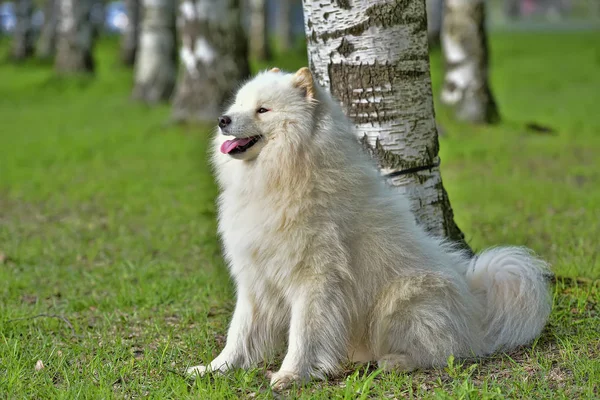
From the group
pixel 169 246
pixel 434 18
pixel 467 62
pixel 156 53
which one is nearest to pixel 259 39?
pixel 434 18

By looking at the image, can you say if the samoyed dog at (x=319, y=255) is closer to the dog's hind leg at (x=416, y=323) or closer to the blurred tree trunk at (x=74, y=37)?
the dog's hind leg at (x=416, y=323)

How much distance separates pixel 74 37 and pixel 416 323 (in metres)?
18.3

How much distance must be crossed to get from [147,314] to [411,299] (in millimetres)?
1947

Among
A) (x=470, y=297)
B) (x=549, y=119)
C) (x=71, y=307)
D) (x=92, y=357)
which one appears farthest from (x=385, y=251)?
(x=549, y=119)

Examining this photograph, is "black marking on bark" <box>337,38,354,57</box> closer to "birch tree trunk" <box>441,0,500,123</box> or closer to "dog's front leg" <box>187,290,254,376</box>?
"dog's front leg" <box>187,290,254,376</box>

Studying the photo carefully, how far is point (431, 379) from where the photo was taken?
12.6ft

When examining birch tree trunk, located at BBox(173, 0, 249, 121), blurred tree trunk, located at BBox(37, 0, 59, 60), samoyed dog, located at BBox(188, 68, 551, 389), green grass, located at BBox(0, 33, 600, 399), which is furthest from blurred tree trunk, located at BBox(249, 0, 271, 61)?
samoyed dog, located at BBox(188, 68, 551, 389)

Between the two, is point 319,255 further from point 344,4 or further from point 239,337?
point 344,4

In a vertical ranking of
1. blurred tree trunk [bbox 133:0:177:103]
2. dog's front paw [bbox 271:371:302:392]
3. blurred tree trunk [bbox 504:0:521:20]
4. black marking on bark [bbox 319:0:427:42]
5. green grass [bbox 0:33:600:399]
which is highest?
black marking on bark [bbox 319:0:427:42]

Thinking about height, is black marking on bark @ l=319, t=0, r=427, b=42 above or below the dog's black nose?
above

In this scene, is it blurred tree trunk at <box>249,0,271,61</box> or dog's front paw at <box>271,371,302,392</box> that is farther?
blurred tree trunk at <box>249,0,271,61</box>

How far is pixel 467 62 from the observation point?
1190cm

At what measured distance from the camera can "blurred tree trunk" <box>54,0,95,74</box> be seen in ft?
65.8

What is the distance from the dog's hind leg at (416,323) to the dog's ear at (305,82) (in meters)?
1.02
